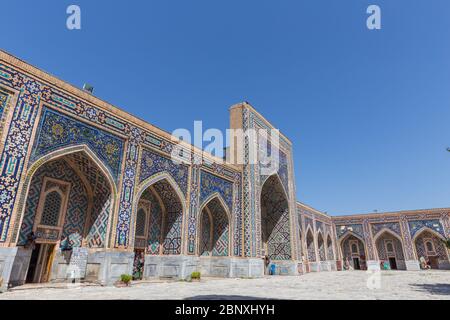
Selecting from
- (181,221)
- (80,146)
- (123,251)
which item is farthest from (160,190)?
(80,146)

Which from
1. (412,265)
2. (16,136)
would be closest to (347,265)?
(412,265)

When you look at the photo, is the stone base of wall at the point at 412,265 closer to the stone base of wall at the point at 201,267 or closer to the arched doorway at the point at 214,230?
the stone base of wall at the point at 201,267

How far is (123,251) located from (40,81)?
188 inches

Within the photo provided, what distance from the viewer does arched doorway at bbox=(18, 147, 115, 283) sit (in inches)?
300

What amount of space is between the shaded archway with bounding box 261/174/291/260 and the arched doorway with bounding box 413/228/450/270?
14073 mm

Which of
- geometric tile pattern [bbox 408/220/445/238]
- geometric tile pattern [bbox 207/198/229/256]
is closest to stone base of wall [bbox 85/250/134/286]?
geometric tile pattern [bbox 207/198/229/256]

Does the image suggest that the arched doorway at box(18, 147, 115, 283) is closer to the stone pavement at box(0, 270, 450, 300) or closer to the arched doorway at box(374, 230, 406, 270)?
the stone pavement at box(0, 270, 450, 300)

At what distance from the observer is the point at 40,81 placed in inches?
283

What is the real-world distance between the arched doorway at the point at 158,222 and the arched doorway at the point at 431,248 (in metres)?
21.6

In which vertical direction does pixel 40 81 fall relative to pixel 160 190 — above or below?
above

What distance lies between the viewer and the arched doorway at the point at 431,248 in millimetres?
22750

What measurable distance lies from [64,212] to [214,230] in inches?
Result: 255
